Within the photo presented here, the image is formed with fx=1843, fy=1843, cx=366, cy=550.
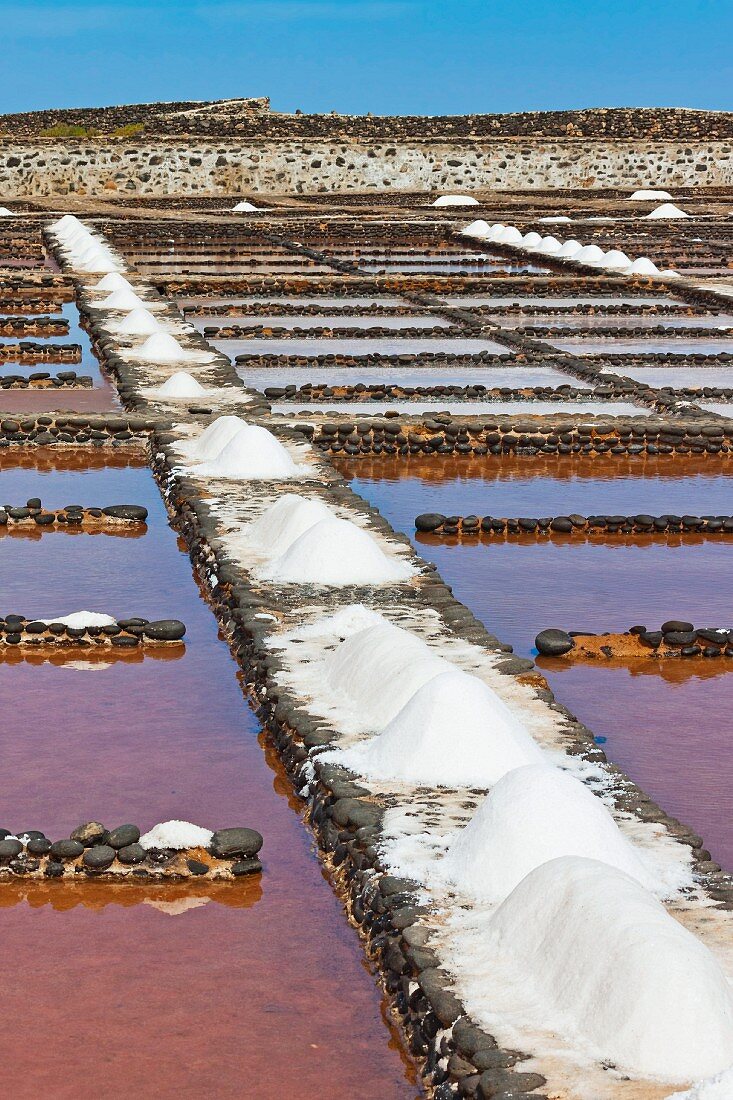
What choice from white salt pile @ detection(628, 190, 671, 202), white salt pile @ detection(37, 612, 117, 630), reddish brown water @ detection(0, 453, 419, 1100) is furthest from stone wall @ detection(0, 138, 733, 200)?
reddish brown water @ detection(0, 453, 419, 1100)

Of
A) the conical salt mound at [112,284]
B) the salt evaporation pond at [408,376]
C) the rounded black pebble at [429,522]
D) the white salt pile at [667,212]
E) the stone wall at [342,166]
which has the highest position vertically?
the stone wall at [342,166]

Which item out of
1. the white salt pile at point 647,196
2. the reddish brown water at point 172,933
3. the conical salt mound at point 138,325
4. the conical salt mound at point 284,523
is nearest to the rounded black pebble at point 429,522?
the conical salt mound at point 284,523

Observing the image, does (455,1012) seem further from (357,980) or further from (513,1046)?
(357,980)

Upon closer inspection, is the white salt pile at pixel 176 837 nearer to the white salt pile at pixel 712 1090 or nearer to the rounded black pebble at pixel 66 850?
the rounded black pebble at pixel 66 850

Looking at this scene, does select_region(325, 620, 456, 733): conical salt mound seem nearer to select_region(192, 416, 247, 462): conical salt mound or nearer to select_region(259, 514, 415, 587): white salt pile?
select_region(259, 514, 415, 587): white salt pile

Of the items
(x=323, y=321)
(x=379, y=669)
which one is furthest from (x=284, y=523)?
(x=323, y=321)

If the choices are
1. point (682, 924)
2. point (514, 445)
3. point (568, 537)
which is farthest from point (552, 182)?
point (682, 924)
